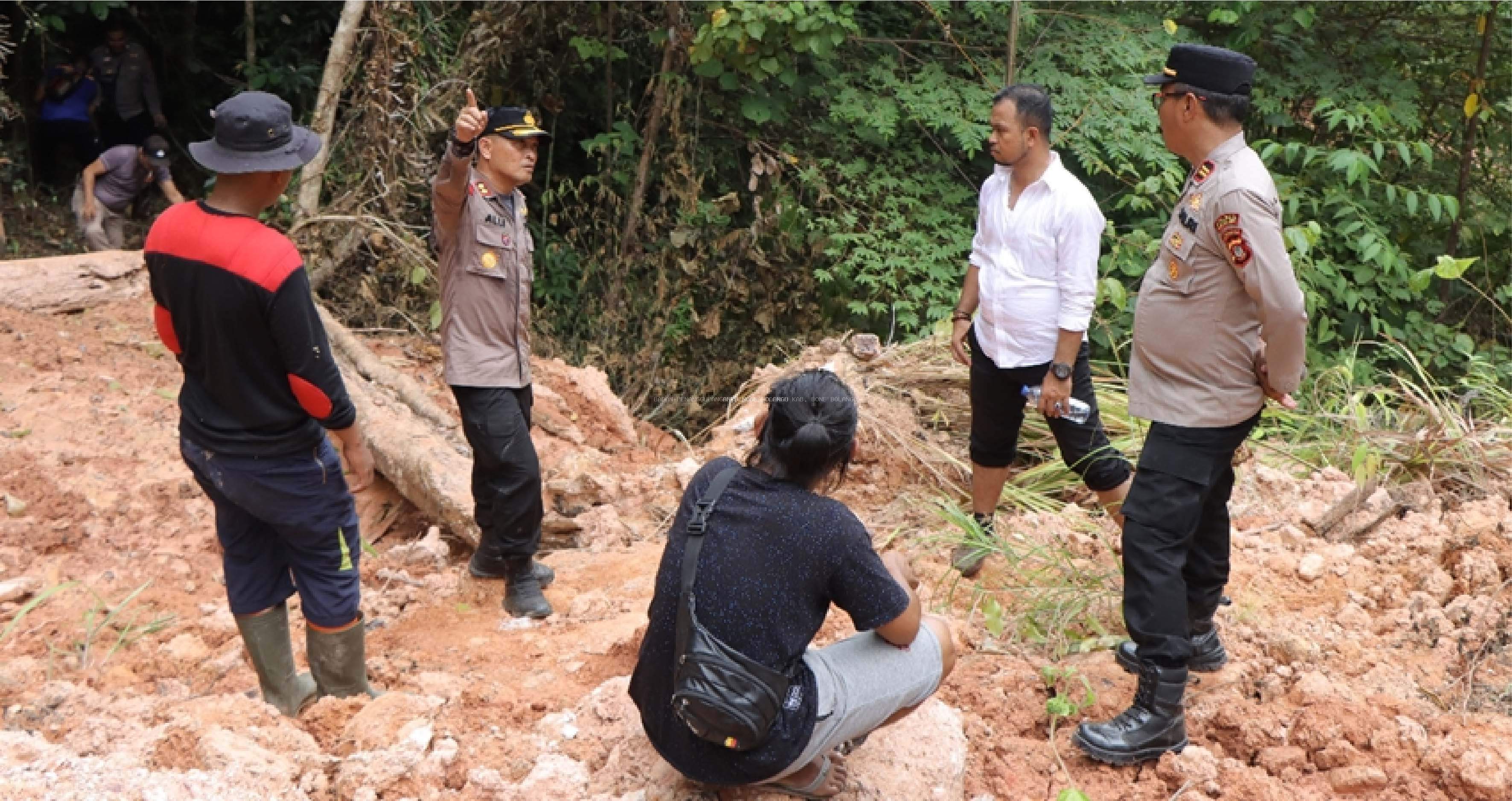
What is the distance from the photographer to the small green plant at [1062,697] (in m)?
3.14

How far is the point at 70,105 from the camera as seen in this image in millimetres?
9609

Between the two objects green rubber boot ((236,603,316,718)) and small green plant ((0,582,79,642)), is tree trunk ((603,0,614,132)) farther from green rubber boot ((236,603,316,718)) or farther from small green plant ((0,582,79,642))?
green rubber boot ((236,603,316,718))

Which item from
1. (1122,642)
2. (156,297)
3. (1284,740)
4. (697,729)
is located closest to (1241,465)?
(1122,642)

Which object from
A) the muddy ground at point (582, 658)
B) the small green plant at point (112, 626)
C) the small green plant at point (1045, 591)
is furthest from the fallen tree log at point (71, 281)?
the small green plant at point (1045, 591)

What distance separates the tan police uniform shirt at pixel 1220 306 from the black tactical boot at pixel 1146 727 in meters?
0.67

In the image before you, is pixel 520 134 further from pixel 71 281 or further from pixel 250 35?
pixel 250 35

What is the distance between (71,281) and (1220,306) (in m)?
6.28

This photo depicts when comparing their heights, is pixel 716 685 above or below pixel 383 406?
above

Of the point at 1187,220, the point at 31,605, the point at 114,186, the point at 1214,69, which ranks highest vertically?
the point at 1214,69

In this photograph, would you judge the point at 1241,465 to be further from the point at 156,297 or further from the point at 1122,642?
the point at 156,297

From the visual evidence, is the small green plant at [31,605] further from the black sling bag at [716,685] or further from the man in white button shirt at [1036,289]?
the man in white button shirt at [1036,289]

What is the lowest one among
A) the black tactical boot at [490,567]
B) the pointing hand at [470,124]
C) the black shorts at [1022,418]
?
the black tactical boot at [490,567]

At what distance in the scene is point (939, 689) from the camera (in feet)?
11.2

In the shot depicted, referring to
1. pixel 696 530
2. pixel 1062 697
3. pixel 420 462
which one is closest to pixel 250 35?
pixel 420 462
